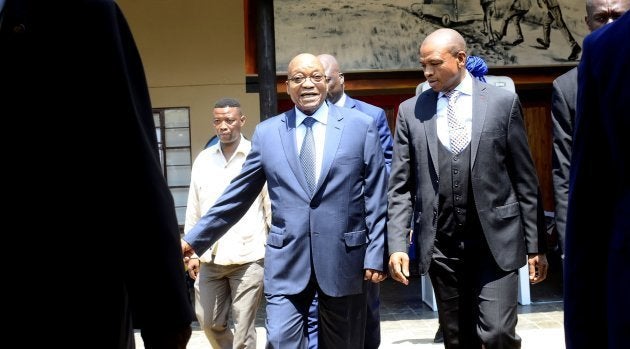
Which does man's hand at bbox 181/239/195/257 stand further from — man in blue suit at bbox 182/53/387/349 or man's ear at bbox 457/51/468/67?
man's ear at bbox 457/51/468/67

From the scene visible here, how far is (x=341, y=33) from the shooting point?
30.9ft

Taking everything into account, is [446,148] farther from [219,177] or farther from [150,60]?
[150,60]

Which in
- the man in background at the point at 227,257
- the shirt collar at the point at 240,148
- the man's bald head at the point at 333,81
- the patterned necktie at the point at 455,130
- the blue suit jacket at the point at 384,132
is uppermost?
the man's bald head at the point at 333,81

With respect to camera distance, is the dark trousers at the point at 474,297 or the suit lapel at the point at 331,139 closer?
the dark trousers at the point at 474,297

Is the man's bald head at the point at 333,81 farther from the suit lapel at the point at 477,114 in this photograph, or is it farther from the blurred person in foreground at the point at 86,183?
the blurred person in foreground at the point at 86,183

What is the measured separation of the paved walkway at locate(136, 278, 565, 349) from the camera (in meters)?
6.90

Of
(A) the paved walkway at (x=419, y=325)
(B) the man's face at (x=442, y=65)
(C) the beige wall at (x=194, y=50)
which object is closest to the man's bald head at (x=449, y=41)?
(B) the man's face at (x=442, y=65)

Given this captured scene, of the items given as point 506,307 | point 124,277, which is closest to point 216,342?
point 506,307

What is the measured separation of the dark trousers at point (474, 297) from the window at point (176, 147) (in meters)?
6.20

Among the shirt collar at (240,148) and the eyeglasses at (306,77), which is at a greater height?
the eyeglasses at (306,77)

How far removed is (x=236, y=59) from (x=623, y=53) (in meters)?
8.28

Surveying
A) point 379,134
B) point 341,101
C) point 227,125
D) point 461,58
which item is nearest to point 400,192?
point 461,58

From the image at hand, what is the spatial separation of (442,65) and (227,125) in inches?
89.3

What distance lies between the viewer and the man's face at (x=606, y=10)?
409 centimetres
